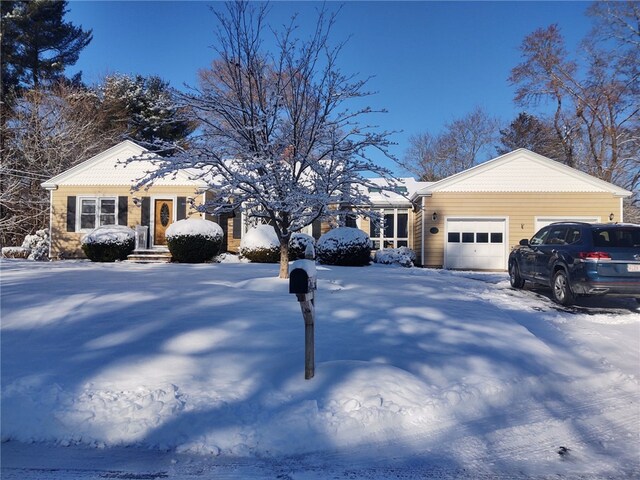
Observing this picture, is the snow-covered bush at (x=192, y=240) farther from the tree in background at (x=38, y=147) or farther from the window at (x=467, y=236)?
the tree in background at (x=38, y=147)

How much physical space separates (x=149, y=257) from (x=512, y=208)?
1452cm

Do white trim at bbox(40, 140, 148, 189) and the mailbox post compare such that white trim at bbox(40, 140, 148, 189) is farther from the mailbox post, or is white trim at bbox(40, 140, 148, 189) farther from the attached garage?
the mailbox post

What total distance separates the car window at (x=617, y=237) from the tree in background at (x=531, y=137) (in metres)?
27.2

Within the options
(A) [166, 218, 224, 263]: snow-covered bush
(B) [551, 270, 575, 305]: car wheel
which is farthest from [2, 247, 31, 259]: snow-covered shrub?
(B) [551, 270, 575, 305]: car wheel

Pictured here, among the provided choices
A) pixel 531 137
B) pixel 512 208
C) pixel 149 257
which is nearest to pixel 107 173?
pixel 149 257

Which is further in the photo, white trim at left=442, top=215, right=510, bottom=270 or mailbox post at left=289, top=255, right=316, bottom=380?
white trim at left=442, top=215, right=510, bottom=270

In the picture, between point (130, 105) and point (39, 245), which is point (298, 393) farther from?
point (130, 105)

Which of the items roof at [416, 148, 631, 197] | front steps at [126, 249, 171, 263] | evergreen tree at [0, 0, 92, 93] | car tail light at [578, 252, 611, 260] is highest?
evergreen tree at [0, 0, 92, 93]

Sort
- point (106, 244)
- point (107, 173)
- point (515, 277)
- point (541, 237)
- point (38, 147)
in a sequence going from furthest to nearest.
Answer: point (38, 147)
point (107, 173)
point (106, 244)
point (515, 277)
point (541, 237)

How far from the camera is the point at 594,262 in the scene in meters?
7.83

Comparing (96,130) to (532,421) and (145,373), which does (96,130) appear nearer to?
(145,373)

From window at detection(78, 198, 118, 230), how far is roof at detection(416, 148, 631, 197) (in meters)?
13.0

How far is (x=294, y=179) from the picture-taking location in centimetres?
794

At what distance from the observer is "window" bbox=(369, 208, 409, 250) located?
20547mm
